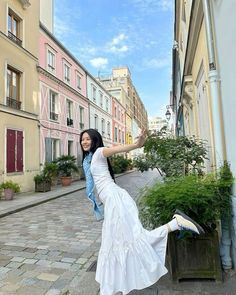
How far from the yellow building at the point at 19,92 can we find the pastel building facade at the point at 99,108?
10517 millimetres

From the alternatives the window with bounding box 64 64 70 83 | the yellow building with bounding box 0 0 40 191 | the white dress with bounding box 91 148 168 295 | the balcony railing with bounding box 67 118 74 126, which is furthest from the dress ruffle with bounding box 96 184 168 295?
the window with bounding box 64 64 70 83

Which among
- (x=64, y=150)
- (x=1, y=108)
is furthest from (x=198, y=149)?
(x=64, y=150)

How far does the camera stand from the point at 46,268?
430 centimetres

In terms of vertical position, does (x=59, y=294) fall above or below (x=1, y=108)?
below

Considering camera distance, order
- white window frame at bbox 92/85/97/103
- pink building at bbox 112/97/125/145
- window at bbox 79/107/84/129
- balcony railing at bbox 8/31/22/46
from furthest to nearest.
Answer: pink building at bbox 112/97/125/145 < white window frame at bbox 92/85/97/103 < window at bbox 79/107/84/129 < balcony railing at bbox 8/31/22/46

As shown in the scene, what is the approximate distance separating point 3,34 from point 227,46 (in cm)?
1216

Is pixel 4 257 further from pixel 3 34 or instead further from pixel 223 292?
pixel 3 34

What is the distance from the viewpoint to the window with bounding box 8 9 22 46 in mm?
14180

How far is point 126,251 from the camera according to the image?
2.85 metres

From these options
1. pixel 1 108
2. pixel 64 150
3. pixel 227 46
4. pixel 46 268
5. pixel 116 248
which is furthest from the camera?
pixel 64 150

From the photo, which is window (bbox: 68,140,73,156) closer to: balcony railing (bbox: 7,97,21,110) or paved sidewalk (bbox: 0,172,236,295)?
balcony railing (bbox: 7,97,21,110)

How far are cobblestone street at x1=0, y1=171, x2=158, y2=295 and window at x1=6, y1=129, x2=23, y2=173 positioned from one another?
4937mm

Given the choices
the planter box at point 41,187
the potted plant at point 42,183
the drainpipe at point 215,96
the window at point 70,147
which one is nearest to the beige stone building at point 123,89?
the window at point 70,147

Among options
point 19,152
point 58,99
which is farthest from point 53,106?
point 19,152
